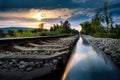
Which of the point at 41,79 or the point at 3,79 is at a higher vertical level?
the point at 41,79

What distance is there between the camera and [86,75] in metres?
1.16

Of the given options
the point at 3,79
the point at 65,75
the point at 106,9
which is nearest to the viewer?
the point at 65,75

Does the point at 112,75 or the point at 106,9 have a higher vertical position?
the point at 106,9

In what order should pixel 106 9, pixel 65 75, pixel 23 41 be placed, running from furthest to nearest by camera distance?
pixel 106 9 < pixel 23 41 < pixel 65 75

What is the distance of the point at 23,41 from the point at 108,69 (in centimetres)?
495

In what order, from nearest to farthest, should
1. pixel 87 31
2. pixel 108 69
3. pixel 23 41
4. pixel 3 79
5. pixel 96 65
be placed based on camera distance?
1. pixel 108 69
2. pixel 96 65
3. pixel 3 79
4. pixel 23 41
5. pixel 87 31

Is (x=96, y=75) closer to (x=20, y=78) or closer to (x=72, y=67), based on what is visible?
(x=72, y=67)

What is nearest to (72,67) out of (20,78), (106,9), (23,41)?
(20,78)

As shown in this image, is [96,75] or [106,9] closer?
[96,75]

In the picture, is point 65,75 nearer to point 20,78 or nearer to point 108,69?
point 108,69

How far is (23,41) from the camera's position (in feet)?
19.9

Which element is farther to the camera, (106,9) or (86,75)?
(106,9)

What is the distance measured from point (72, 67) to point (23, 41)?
4.82m

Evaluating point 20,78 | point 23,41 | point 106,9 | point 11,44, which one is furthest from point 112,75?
point 106,9
